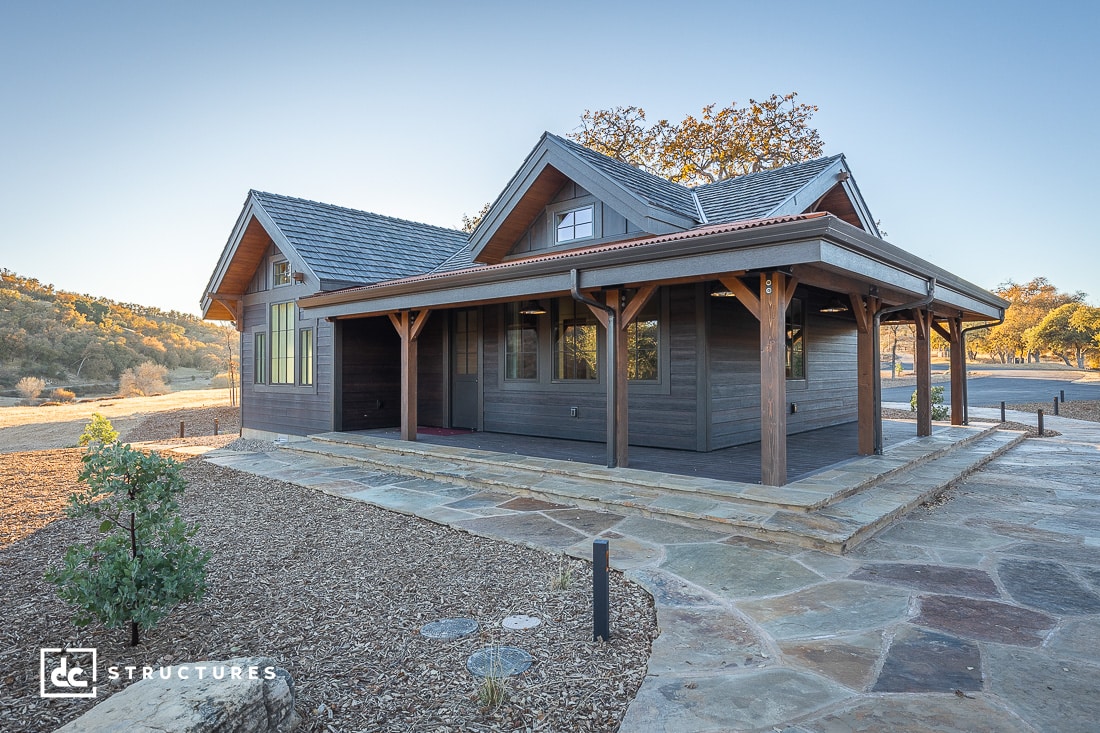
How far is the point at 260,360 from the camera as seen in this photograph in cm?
1294

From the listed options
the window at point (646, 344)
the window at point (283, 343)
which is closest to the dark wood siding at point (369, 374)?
the window at point (283, 343)

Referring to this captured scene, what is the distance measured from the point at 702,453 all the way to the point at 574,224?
4.56 metres

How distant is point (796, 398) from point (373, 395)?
27.0 feet

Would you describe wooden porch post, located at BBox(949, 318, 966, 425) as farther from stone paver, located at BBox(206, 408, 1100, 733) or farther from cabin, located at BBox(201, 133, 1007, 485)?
stone paver, located at BBox(206, 408, 1100, 733)

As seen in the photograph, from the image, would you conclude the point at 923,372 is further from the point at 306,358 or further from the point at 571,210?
the point at 306,358

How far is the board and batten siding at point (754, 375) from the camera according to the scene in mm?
8227

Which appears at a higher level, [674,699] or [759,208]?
[759,208]

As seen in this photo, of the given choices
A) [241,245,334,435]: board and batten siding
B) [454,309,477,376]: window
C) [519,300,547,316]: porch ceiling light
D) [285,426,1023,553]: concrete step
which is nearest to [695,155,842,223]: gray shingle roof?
[519,300,547,316]: porch ceiling light

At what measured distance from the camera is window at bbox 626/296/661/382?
8516 mm

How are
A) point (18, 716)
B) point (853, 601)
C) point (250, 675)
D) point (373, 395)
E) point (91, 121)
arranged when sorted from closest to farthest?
1. point (250, 675)
2. point (18, 716)
3. point (853, 601)
4. point (373, 395)
5. point (91, 121)

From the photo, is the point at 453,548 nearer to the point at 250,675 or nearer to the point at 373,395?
the point at 250,675

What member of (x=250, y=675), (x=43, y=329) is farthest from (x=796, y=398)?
(x=43, y=329)

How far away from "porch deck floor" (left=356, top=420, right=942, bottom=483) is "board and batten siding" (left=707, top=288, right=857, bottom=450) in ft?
0.90

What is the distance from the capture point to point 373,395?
37.5 feet
